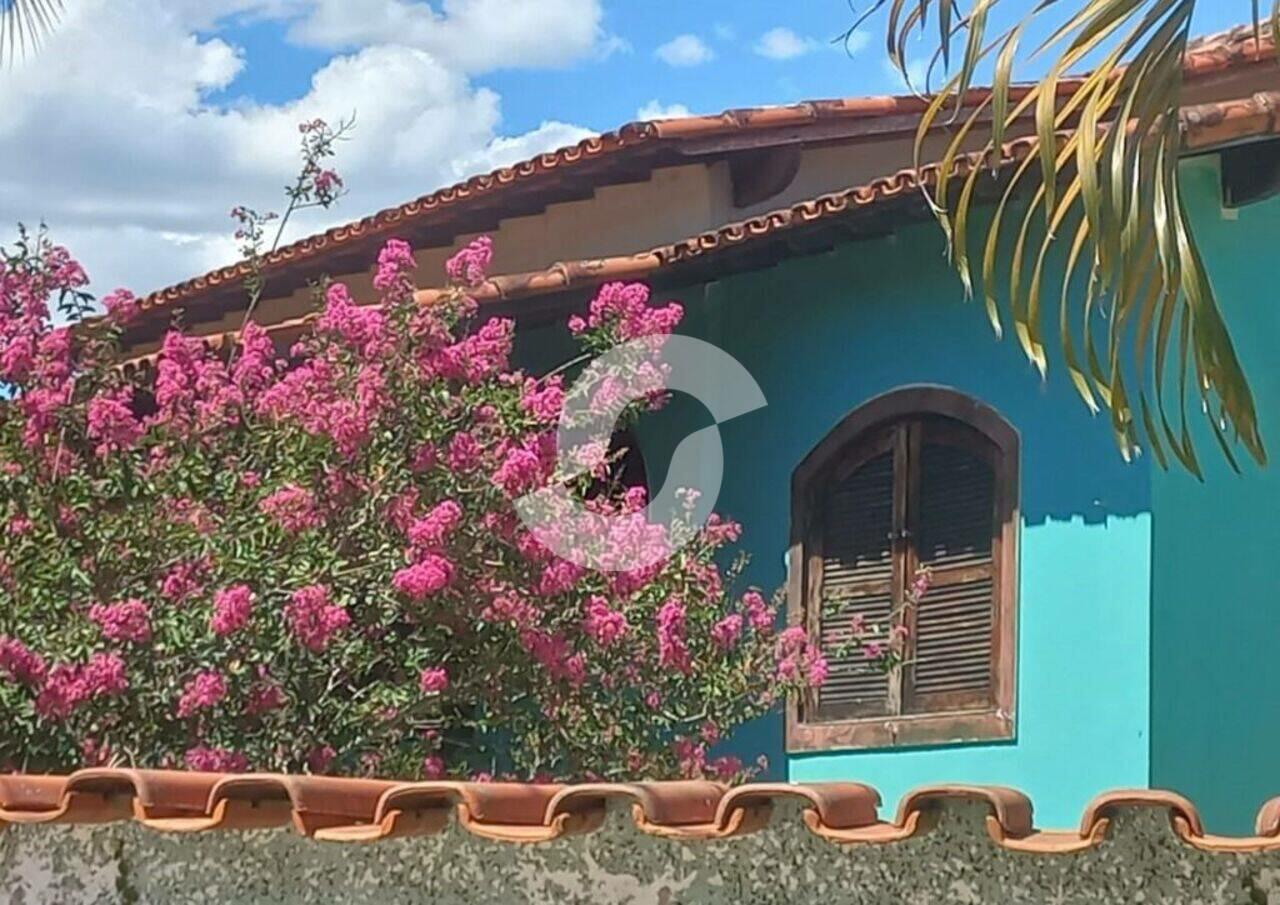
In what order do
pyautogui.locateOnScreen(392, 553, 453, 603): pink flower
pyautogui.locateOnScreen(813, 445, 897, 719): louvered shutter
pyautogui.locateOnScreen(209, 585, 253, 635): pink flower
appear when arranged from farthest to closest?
1. pyautogui.locateOnScreen(813, 445, 897, 719): louvered shutter
2. pyautogui.locateOnScreen(392, 553, 453, 603): pink flower
3. pyautogui.locateOnScreen(209, 585, 253, 635): pink flower

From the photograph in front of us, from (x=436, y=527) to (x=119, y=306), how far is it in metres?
1.69

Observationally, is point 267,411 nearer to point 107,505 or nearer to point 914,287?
point 107,505

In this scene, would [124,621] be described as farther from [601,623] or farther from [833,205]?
[833,205]

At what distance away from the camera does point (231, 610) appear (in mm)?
6426

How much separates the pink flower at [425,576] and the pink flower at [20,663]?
1.09 metres

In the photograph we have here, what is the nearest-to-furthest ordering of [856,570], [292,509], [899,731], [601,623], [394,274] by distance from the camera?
[292,509], [601,623], [394,274], [899,731], [856,570]

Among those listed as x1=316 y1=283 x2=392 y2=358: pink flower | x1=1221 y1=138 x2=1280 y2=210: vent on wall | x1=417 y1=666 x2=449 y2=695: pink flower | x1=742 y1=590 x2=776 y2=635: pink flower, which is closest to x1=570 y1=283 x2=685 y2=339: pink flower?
x1=316 y1=283 x2=392 y2=358: pink flower

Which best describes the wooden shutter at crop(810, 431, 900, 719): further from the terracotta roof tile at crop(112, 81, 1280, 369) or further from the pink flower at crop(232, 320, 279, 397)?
the pink flower at crop(232, 320, 279, 397)

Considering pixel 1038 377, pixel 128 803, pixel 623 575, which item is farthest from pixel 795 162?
pixel 128 803

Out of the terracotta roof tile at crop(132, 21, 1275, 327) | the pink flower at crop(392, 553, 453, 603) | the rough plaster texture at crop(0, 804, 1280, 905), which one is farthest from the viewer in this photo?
the terracotta roof tile at crop(132, 21, 1275, 327)

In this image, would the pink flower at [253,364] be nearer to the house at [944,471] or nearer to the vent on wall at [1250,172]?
the house at [944,471]

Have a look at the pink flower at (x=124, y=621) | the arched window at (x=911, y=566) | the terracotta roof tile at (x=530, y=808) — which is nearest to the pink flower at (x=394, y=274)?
the pink flower at (x=124, y=621)

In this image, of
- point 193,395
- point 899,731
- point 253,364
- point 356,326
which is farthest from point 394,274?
point 899,731

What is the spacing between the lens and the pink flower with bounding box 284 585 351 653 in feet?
21.4
